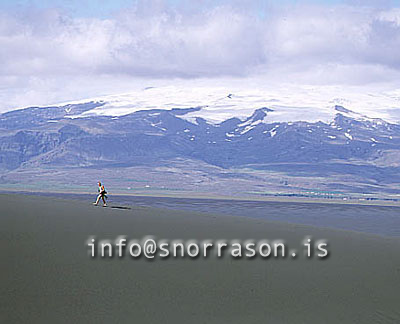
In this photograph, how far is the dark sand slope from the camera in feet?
51.6

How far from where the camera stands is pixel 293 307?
16.9 metres

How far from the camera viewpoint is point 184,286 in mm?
18312

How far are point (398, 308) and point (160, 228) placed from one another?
51.1 feet

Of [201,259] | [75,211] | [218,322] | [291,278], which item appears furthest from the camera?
[75,211]

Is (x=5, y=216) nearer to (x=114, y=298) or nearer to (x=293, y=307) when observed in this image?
(x=114, y=298)

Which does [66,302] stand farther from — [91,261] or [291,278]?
[291,278]

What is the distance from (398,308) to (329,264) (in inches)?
224

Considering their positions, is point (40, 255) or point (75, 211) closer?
point (40, 255)

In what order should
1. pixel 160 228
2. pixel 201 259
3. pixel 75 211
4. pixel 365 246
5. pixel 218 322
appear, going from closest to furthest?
pixel 218 322
pixel 201 259
pixel 365 246
pixel 160 228
pixel 75 211

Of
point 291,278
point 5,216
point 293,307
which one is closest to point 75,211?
point 5,216

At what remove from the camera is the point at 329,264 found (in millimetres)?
22797

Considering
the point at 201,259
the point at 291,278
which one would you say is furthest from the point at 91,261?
the point at 291,278

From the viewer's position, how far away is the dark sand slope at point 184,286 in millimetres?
15719

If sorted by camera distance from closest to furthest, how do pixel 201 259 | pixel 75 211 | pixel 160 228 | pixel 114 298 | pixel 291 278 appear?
1. pixel 114 298
2. pixel 291 278
3. pixel 201 259
4. pixel 160 228
5. pixel 75 211
